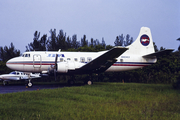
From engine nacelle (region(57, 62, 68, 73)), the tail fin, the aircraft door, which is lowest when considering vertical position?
engine nacelle (region(57, 62, 68, 73))

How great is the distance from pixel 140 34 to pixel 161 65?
8218 millimetres

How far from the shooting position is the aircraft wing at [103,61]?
14.1 meters

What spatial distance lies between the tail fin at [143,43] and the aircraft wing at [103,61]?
16.9 feet

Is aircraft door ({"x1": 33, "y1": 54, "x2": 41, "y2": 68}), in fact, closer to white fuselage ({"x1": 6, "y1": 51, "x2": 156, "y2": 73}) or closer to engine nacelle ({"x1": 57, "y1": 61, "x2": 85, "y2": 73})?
white fuselage ({"x1": 6, "y1": 51, "x2": 156, "y2": 73})

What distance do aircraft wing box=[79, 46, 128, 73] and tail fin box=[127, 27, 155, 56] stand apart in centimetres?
516

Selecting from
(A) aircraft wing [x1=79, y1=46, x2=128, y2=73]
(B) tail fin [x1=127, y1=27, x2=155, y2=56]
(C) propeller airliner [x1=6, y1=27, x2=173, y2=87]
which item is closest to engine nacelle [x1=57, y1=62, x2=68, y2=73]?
(C) propeller airliner [x1=6, y1=27, x2=173, y2=87]

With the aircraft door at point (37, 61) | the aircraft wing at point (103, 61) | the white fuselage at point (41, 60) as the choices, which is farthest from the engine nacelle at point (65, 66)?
the aircraft door at point (37, 61)

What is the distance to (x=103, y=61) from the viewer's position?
15.4 m

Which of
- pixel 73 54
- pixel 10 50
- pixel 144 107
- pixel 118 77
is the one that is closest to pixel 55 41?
pixel 10 50

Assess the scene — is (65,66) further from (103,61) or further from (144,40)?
(144,40)

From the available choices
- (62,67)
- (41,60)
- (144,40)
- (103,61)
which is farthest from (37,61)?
(144,40)

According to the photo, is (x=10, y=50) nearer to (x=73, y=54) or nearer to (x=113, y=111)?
(x=73, y=54)

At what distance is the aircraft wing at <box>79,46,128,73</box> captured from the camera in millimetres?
14133

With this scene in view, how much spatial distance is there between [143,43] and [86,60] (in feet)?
23.4
